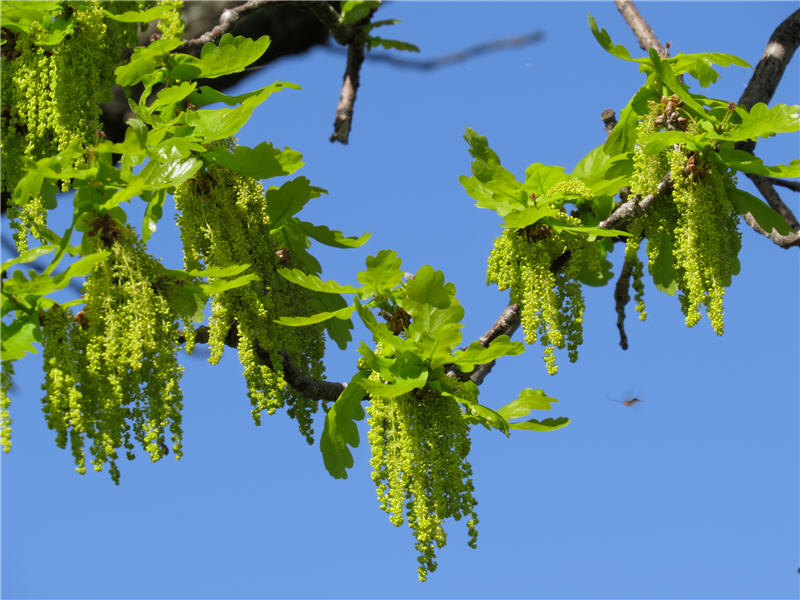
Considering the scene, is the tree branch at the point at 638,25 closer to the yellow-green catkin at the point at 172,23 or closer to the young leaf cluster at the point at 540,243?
the young leaf cluster at the point at 540,243

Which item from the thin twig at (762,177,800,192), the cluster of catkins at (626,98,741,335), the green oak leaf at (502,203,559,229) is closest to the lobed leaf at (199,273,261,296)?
the green oak leaf at (502,203,559,229)

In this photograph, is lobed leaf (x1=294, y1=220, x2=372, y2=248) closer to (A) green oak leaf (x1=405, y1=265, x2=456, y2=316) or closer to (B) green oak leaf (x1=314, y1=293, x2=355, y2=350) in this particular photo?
(B) green oak leaf (x1=314, y1=293, x2=355, y2=350)

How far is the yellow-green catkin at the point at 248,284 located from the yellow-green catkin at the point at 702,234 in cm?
131

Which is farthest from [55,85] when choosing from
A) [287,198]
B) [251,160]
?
[287,198]

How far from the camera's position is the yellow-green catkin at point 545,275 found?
11.8 feet

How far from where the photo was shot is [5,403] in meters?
3.05

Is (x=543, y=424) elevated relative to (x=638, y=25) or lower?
lower

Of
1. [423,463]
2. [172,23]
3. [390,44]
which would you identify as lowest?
[423,463]

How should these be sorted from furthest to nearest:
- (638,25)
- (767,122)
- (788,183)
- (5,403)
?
(638,25) → (788,183) → (767,122) → (5,403)

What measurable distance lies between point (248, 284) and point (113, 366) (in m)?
0.56

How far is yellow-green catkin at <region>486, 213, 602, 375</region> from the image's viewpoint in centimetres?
360

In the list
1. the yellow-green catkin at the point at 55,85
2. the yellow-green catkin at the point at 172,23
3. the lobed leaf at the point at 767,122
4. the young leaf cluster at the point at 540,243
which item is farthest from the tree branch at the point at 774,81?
the yellow-green catkin at the point at 55,85

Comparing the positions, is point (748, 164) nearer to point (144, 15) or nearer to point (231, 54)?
point (231, 54)

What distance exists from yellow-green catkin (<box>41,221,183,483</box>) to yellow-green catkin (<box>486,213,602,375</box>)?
1153mm
